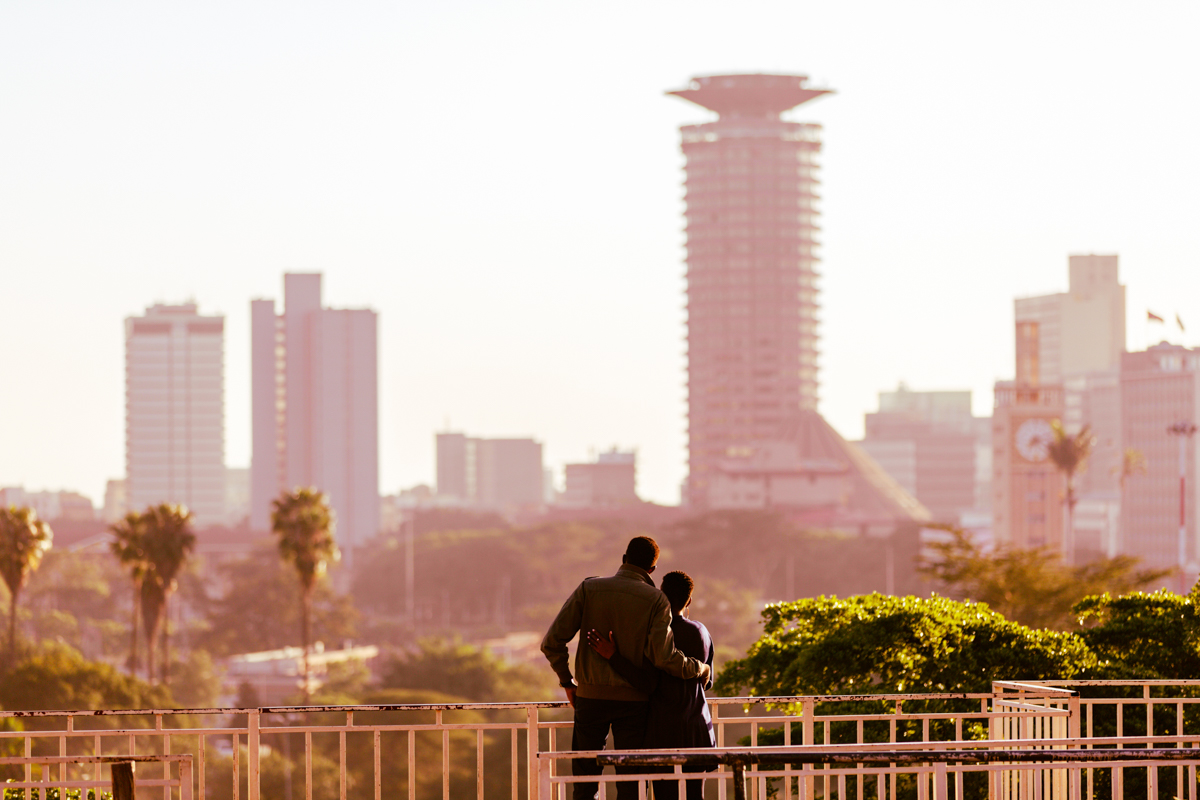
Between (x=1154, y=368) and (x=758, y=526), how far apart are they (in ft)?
194

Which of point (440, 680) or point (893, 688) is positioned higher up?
point (893, 688)

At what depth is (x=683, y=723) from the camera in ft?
27.8

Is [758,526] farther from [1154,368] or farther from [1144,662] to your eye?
[1144,662]

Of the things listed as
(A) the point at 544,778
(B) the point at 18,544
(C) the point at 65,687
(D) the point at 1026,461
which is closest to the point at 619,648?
(A) the point at 544,778

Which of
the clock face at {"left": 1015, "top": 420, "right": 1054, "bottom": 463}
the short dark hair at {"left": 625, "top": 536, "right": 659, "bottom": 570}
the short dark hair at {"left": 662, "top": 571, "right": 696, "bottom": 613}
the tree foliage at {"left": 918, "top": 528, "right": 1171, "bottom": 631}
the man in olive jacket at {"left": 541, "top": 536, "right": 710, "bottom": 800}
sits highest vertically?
the clock face at {"left": 1015, "top": 420, "right": 1054, "bottom": 463}

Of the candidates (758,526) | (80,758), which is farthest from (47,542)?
(758,526)

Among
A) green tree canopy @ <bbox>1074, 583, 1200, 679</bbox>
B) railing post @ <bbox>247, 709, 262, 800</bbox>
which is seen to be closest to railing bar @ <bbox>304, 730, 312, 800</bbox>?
railing post @ <bbox>247, 709, 262, 800</bbox>

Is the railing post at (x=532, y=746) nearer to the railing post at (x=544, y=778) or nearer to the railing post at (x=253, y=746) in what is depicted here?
the railing post at (x=544, y=778)

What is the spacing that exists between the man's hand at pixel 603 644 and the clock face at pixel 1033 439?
143632mm

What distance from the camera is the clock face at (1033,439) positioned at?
147500 mm

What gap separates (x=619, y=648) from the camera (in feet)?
Answer: 27.8

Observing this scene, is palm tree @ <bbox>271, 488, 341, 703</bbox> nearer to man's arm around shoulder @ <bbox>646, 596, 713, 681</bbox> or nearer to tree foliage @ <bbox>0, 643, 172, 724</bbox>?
tree foliage @ <bbox>0, 643, 172, 724</bbox>

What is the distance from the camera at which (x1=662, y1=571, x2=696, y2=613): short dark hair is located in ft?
28.5

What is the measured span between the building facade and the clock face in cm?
3008
